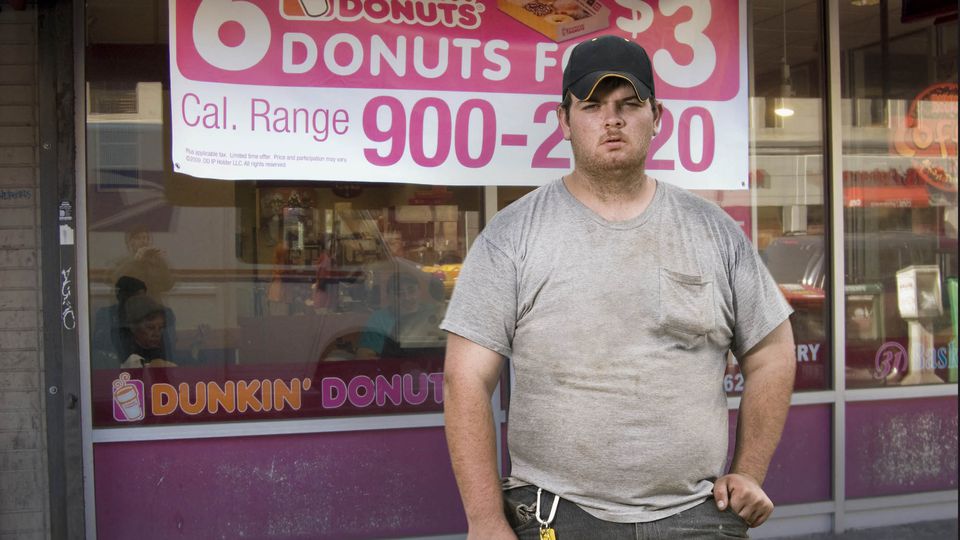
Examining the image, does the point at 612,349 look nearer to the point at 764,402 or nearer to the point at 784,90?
the point at 764,402

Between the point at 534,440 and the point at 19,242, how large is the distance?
298 cm

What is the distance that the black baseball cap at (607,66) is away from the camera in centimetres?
233

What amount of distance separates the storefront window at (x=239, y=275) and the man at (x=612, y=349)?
2.28 m

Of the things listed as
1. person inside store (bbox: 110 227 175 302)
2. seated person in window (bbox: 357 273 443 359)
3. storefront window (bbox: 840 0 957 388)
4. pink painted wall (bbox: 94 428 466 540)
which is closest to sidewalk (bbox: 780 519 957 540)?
storefront window (bbox: 840 0 957 388)

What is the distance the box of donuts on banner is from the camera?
14.1 ft

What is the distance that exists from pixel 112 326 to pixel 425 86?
1827mm

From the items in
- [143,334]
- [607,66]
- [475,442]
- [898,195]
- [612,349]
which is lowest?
[475,442]

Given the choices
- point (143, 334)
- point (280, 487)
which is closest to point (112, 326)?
point (143, 334)

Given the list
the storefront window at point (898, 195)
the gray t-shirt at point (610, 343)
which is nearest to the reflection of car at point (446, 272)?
the storefront window at point (898, 195)

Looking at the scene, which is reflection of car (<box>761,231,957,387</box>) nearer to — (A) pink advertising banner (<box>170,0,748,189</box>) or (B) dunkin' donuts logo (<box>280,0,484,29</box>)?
(A) pink advertising banner (<box>170,0,748,189</box>)

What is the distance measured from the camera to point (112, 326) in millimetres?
4363

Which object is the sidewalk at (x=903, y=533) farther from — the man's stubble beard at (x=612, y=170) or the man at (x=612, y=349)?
the man's stubble beard at (x=612, y=170)

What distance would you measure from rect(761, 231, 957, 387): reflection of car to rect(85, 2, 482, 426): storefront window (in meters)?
1.81

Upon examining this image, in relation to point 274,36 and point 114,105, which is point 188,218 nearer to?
point 114,105
